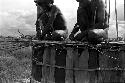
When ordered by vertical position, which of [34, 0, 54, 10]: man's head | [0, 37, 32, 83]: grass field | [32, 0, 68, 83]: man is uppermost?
[34, 0, 54, 10]: man's head

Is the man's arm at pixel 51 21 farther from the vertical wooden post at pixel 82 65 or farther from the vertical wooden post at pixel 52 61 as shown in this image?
the vertical wooden post at pixel 82 65

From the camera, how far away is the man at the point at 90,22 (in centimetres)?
1003

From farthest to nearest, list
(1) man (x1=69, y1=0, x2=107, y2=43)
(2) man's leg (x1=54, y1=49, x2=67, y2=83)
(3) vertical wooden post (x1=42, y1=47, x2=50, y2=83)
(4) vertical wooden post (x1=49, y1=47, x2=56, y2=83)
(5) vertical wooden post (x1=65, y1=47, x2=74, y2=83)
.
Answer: (3) vertical wooden post (x1=42, y1=47, x2=50, y2=83)
(4) vertical wooden post (x1=49, y1=47, x2=56, y2=83)
(2) man's leg (x1=54, y1=49, x2=67, y2=83)
(1) man (x1=69, y1=0, x2=107, y2=43)
(5) vertical wooden post (x1=65, y1=47, x2=74, y2=83)

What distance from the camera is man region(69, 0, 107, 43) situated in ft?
32.9

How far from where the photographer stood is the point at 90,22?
438 inches

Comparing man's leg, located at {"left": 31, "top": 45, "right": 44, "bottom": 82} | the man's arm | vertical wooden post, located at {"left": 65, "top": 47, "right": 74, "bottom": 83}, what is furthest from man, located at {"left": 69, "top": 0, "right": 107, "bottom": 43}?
man's leg, located at {"left": 31, "top": 45, "right": 44, "bottom": 82}

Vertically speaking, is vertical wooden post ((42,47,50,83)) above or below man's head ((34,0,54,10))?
below

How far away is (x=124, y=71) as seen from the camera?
972 centimetres

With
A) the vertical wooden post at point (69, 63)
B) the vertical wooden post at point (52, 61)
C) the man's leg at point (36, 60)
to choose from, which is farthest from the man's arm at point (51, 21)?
the vertical wooden post at point (69, 63)

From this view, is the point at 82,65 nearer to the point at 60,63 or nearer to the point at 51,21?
the point at 60,63

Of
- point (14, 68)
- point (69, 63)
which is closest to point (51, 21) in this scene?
point (69, 63)

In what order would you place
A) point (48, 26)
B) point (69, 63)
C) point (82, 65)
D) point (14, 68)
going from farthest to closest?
point (14, 68)
point (48, 26)
point (69, 63)
point (82, 65)

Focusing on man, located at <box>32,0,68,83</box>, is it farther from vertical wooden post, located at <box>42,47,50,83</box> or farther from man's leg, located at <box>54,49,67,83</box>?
man's leg, located at <box>54,49,67,83</box>

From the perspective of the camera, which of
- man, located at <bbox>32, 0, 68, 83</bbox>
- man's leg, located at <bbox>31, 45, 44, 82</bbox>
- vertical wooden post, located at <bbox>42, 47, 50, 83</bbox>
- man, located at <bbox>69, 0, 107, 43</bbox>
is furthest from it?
man's leg, located at <bbox>31, 45, 44, 82</bbox>
